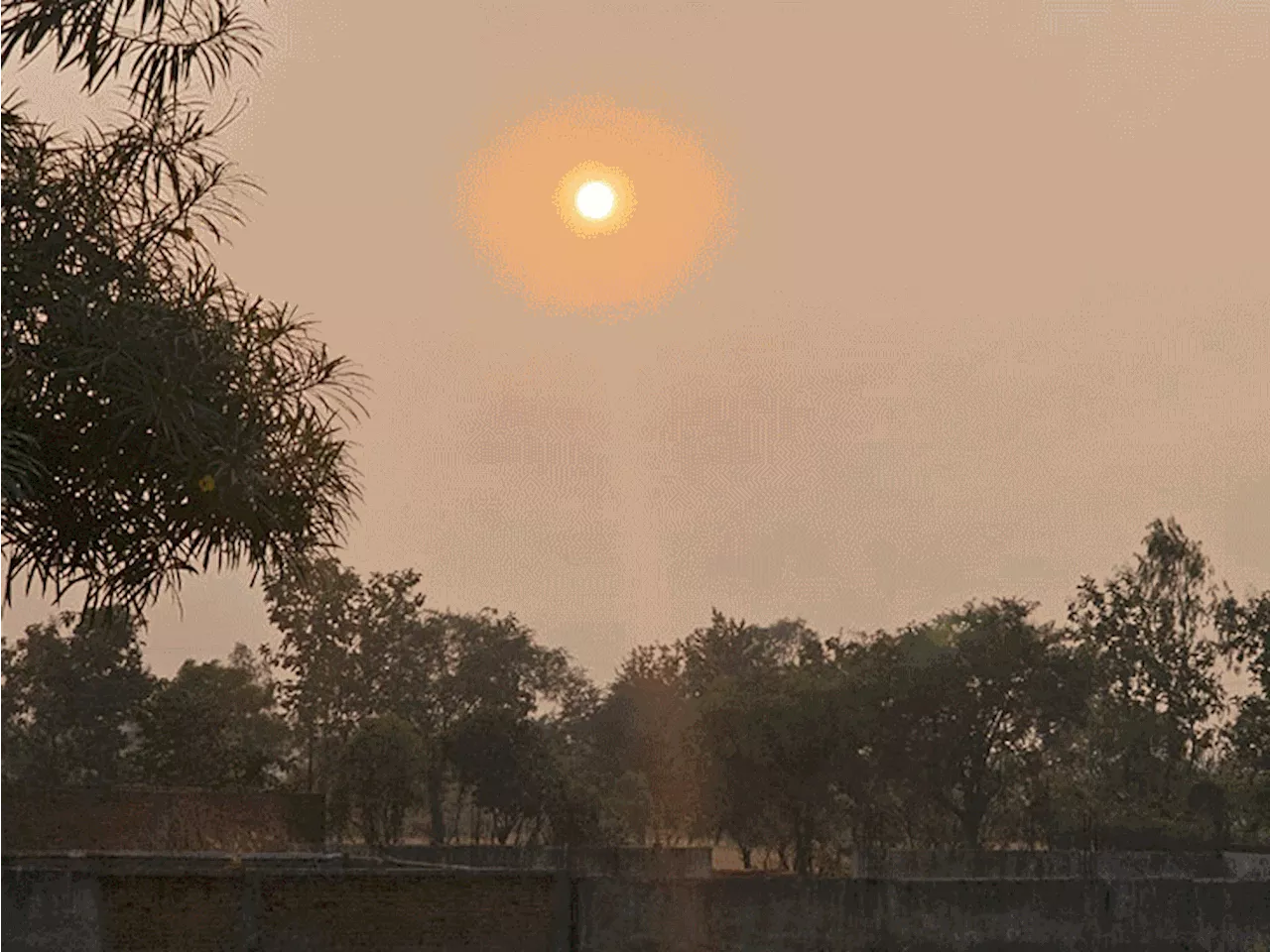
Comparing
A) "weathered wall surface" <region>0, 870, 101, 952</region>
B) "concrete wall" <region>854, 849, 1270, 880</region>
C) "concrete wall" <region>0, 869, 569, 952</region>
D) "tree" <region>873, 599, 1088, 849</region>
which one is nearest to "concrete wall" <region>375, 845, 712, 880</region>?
"concrete wall" <region>854, 849, 1270, 880</region>

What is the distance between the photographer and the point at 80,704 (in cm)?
7600

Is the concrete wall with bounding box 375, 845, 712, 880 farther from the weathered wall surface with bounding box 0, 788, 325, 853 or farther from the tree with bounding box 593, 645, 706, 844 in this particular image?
the tree with bounding box 593, 645, 706, 844

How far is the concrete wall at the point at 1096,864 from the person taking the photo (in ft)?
144

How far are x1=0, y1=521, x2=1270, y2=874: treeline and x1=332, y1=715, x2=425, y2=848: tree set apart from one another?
0.26 ft

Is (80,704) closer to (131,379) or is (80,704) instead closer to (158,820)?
(158,820)

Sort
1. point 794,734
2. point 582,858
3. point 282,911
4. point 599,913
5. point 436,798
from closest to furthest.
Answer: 1. point 282,911
2. point 599,913
3. point 582,858
4. point 794,734
5. point 436,798

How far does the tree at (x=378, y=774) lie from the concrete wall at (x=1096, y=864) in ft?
66.8

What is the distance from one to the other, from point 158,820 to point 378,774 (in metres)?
20.4

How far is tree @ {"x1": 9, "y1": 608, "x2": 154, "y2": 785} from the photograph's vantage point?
74.2 metres

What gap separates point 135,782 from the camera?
216 ft

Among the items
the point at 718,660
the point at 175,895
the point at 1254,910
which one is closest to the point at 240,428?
the point at 175,895

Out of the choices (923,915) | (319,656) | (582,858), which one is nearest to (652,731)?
(319,656)

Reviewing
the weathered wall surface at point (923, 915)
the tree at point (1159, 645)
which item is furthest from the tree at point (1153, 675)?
the weathered wall surface at point (923, 915)

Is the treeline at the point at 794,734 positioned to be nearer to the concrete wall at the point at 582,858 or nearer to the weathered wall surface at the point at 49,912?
the concrete wall at the point at 582,858
